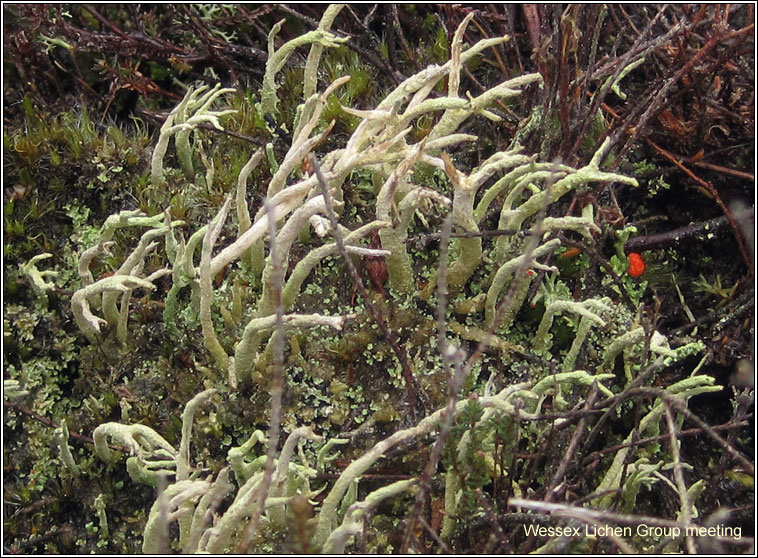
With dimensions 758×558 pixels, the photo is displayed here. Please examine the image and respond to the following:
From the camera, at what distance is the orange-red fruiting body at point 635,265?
249 cm

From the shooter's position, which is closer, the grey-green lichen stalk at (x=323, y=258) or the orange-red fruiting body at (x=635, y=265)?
the grey-green lichen stalk at (x=323, y=258)

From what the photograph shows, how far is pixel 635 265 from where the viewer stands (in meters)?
2.49

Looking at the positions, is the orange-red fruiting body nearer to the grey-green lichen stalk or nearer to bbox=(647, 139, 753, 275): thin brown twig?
the grey-green lichen stalk

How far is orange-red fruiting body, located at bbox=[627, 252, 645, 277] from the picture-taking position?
98.1 inches

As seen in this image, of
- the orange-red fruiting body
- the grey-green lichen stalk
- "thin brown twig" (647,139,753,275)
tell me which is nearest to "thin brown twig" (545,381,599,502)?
the grey-green lichen stalk

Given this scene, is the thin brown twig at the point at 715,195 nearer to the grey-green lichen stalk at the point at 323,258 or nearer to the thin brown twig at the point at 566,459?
the grey-green lichen stalk at the point at 323,258

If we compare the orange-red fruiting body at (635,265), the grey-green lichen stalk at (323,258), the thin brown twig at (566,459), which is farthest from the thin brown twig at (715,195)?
the thin brown twig at (566,459)

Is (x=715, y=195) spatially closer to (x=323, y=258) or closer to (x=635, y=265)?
(x=635, y=265)

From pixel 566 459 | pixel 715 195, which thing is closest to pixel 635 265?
pixel 715 195

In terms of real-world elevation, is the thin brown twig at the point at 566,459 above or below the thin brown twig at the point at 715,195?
below

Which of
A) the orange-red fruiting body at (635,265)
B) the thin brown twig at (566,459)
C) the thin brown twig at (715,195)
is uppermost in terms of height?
the thin brown twig at (715,195)

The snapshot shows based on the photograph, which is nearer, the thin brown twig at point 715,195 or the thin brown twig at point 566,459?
the thin brown twig at point 566,459

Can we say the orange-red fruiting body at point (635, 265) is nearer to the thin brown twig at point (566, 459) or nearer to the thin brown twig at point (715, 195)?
the thin brown twig at point (715, 195)

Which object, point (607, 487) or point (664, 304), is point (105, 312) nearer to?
point (607, 487)
